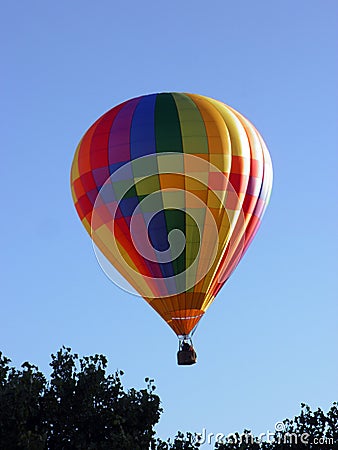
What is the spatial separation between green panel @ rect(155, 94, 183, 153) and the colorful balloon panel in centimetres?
3

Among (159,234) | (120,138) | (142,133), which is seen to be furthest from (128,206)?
(142,133)

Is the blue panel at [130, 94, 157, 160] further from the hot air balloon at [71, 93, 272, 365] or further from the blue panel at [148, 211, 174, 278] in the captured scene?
the blue panel at [148, 211, 174, 278]

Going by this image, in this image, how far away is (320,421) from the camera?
50.8 metres

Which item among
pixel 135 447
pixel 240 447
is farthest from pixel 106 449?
pixel 240 447

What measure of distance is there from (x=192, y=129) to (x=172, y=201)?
2.46 meters

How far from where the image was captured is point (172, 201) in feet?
164

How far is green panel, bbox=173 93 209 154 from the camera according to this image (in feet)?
165

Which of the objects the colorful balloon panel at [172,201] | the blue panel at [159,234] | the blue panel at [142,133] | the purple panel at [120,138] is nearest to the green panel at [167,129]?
the colorful balloon panel at [172,201]

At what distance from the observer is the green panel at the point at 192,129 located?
50438mm

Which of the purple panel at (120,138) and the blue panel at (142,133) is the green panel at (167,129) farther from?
the purple panel at (120,138)

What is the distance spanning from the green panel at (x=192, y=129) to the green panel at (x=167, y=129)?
16 cm

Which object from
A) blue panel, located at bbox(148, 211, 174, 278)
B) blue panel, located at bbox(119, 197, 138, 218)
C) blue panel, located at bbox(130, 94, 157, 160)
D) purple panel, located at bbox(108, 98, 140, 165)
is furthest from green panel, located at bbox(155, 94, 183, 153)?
blue panel, located at bbox(148, 211, 174, 278)

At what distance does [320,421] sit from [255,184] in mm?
7837

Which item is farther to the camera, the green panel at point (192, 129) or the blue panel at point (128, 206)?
the green panel at point (192, 129)
